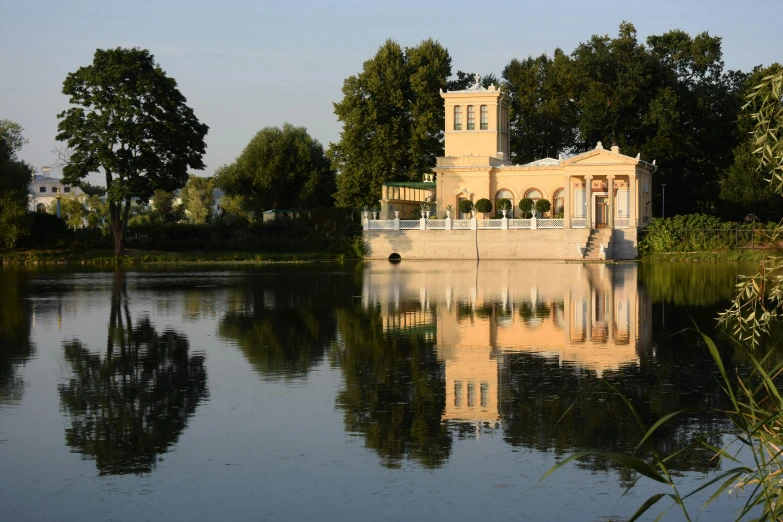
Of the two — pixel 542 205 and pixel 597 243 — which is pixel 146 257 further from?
pixel 597 243

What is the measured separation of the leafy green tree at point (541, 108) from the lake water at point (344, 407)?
4819cm

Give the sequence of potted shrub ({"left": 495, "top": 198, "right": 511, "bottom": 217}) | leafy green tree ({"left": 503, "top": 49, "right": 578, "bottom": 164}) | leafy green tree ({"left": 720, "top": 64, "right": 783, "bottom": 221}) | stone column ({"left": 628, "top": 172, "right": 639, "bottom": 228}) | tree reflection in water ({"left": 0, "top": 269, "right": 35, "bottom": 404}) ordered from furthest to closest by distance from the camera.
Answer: leafy green tree ({"left": 503, "top": 49, "right": 578, "bottom": 164})
potted shrub ({"left": 495, "top": 198, "right": 511, "bottom": 217})
leafy green tree ({"left": 720, "top": 64, "right": 783, "bottom": 221})
stone column ({"left": 628, "top": 172, "right": 639, "bottom": 228})
tree reflection in water ({"left": 0, "top": 269, "right": 35, "bottom": 404})

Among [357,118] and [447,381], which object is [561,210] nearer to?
[357,118]

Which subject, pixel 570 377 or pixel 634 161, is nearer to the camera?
pixel 570 377

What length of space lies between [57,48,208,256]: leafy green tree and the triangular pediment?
21.8 m

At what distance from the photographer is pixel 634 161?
2190 inches

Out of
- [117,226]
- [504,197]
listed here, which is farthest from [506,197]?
[117,226]

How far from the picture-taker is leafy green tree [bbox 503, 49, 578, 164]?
7138cm

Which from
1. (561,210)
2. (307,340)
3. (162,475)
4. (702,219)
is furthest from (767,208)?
(162,475)

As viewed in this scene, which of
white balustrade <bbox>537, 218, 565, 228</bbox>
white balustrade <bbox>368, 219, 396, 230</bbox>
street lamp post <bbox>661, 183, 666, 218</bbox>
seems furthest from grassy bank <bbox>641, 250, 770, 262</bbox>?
white balustrade <bbox>368, 219, 396, 230</bbox>

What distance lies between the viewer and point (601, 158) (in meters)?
56.4

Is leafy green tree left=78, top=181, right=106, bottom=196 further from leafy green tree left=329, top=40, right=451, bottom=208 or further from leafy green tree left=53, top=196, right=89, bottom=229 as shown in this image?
leafy green tree left=329, top=40, right=451, bottom=208

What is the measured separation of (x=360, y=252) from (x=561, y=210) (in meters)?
12.2

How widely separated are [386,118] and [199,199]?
41.0m
